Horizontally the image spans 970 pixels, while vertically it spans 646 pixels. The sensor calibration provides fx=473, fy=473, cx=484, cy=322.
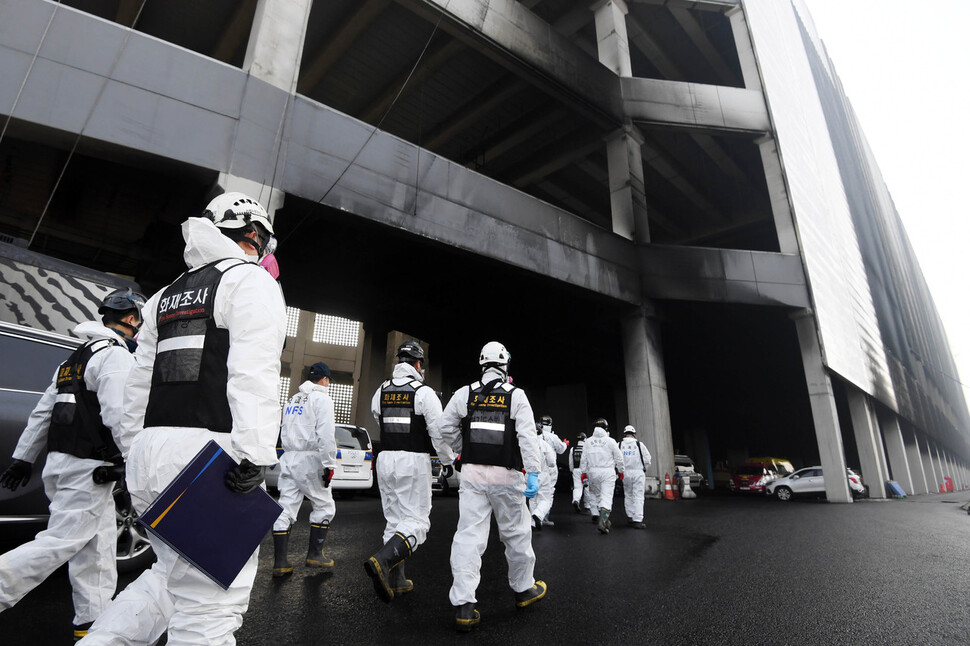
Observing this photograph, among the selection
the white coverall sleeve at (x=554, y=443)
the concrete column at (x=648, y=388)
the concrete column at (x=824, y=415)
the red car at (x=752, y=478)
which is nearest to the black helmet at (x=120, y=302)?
the white coverall sleeve at (x=554, y=443)

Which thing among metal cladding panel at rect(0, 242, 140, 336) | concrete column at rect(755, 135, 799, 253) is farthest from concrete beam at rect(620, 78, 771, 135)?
metal cladding panel at rect(0, 242, 140, 336)

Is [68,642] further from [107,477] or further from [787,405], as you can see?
[787,405]

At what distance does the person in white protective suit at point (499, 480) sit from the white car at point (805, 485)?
1896 cm

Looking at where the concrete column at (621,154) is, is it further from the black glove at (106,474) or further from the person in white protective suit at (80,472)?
the black glove at (106,474)

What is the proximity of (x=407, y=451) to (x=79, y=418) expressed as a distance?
97.0 inches

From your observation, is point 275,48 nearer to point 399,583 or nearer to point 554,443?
point 399,583

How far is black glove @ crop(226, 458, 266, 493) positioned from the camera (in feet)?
5.69

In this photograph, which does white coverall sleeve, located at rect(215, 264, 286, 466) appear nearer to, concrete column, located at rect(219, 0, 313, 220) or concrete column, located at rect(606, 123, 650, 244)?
concrete column, located at rect(219, 0, 313, 220)

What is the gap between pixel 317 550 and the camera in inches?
185

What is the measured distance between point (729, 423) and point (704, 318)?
746 inches

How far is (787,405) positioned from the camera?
98.2 ft

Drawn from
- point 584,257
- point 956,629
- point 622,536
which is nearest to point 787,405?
point 584,257

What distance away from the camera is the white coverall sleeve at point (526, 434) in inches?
147

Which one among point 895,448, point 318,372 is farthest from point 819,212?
Result: point 318,372
